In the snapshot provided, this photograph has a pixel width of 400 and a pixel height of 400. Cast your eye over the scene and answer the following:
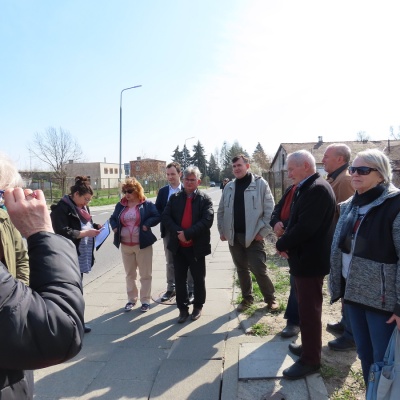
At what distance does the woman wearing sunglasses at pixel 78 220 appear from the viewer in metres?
4.11

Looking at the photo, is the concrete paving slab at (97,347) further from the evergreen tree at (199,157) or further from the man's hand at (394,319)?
Answer: the evergreen tree at (199,157)

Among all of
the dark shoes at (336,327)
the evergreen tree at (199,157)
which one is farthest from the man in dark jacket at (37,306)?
the evergreen tree at (199,157)

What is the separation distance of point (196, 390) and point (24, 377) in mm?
1957

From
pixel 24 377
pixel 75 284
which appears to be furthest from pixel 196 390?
pixel 75 284

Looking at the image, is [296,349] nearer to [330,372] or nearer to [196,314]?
[330,372]

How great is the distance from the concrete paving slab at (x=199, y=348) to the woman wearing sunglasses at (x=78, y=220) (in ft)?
4.00

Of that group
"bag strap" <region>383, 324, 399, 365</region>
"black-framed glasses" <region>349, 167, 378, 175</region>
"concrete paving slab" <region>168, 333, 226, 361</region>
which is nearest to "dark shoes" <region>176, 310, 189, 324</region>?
"concrete paving slab" <region>168, 333, 226, 361</region>

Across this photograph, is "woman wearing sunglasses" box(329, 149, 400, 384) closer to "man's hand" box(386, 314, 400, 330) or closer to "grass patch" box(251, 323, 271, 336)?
"man's hand" box(386, 314, 400, 330)

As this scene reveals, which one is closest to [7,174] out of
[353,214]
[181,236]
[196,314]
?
[353,214]

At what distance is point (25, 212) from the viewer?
4.33ft

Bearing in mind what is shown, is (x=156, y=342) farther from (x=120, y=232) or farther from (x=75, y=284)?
(x=75, y=284)

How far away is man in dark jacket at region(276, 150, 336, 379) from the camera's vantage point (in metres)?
2.99

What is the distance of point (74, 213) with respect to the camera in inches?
165

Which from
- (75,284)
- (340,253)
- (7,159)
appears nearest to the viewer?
(75,284)
